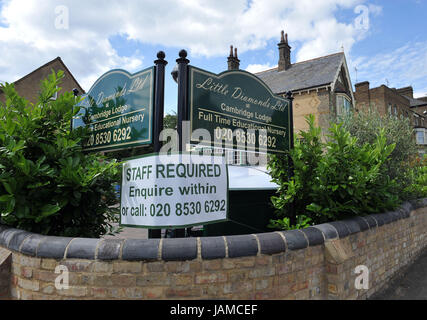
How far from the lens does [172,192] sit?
2.99 meters

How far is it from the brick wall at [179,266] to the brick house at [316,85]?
15.8 meters

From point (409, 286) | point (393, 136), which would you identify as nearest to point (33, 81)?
point (393, 136)

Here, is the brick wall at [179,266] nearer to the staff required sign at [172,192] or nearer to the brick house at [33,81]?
the staff required sign at [172,192]

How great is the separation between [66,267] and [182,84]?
7.87ft

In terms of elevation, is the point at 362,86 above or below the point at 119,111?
above

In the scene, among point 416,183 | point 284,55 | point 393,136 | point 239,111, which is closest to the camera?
point 239,111

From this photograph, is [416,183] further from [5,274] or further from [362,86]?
[362,86]

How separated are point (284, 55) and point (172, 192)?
2554 centimetres

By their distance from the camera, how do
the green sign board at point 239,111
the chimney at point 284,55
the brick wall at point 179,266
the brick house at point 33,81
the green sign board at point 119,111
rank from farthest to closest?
the chimney at point 284,55
the brick house at point 33,81
the green sign board at point 239,111
the green sign board at point 119,111
the brick wall at point 179,266

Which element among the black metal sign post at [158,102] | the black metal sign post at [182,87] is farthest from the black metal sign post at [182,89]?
the black metal sign post at [158,102]

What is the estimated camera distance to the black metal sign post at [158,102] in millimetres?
3228

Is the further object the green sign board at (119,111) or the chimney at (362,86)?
the chimney at (362,86)
